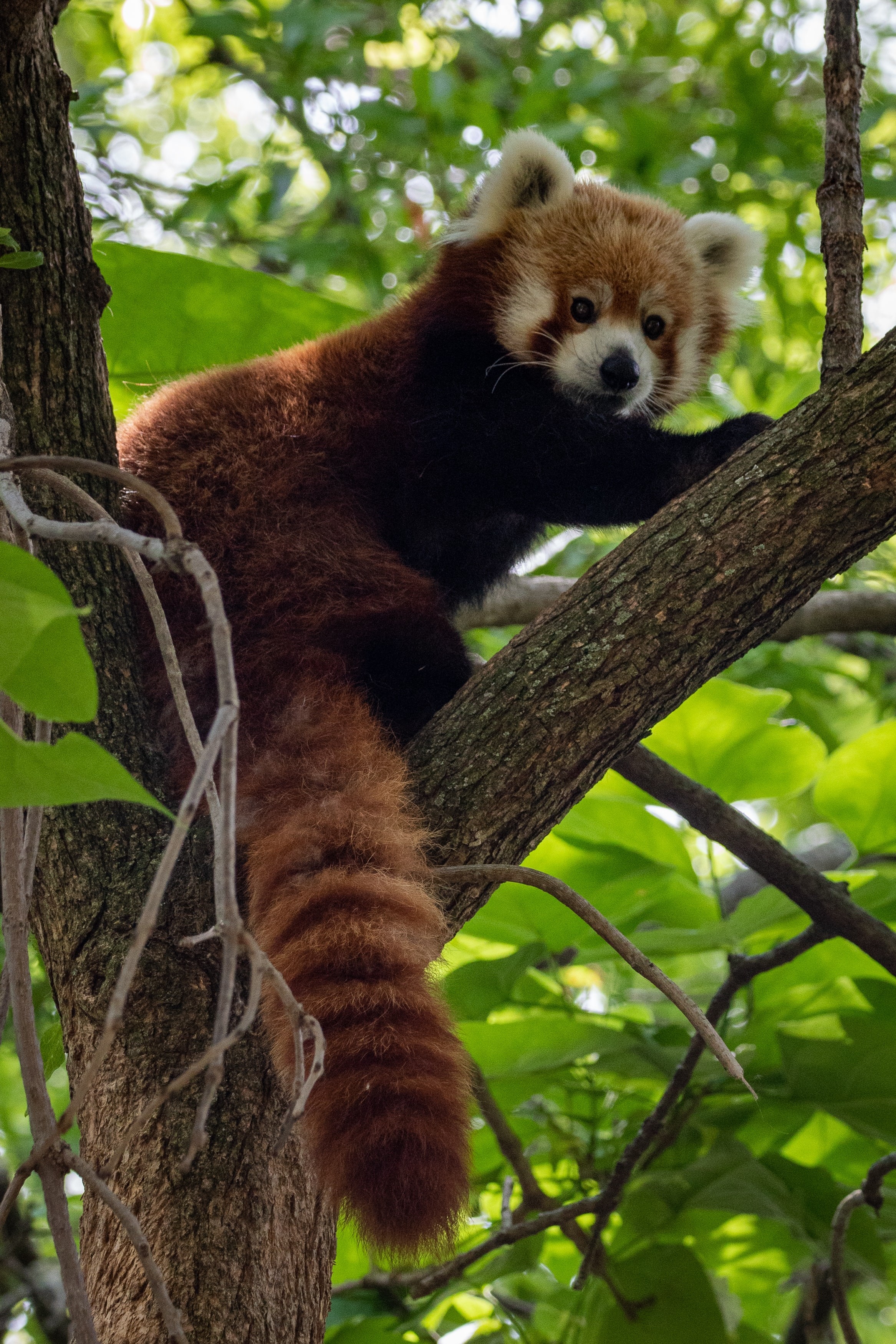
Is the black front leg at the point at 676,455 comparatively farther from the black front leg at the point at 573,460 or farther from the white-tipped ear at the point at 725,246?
the white-tipped ear at the point at 725,246

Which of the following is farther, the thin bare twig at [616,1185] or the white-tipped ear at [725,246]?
the white-tipped ear at [725,246]

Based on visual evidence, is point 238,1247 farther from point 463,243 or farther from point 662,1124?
point 463,243

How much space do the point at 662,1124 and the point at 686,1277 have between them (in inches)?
11.7

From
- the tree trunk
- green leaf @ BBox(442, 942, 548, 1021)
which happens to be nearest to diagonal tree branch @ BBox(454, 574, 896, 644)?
green leaf @ BBox(442, 942, 548, 1021)

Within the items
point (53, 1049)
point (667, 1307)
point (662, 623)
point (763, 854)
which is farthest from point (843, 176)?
point (667, 1307)

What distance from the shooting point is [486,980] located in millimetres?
2344

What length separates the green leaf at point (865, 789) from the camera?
8.24 feet

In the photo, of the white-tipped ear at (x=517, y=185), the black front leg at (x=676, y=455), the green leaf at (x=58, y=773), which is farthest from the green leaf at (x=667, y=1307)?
the white-tipped ear at (x=517, y=185)

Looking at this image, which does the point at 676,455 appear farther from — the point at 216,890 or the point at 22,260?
the point at 216,890

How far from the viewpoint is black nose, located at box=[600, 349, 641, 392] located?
10.1 ft

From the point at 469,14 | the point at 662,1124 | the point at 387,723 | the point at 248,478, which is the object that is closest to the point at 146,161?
the point at 469,14

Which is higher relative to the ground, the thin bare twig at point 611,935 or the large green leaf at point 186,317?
the large green leaf at point 186,317

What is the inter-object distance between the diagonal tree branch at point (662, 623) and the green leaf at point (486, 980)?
0.50 m

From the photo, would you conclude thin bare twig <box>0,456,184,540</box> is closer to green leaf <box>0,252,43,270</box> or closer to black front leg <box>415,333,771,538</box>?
green leaf <box>0,252,43,270</box>
